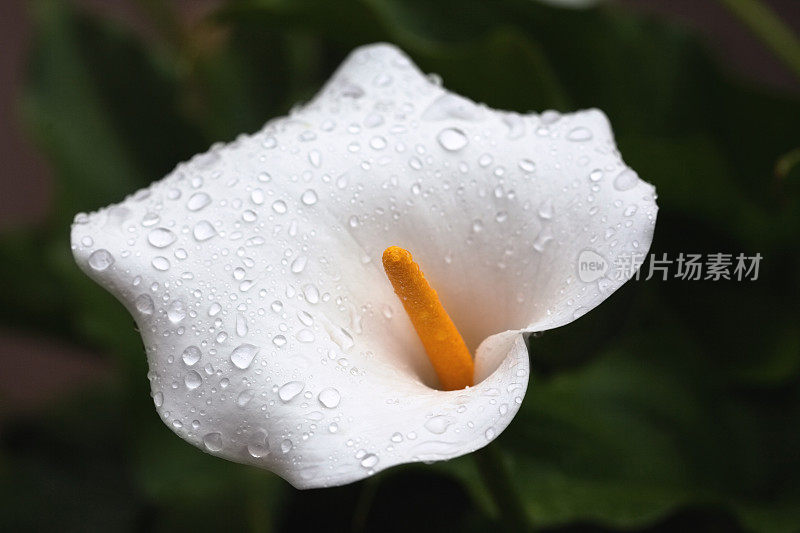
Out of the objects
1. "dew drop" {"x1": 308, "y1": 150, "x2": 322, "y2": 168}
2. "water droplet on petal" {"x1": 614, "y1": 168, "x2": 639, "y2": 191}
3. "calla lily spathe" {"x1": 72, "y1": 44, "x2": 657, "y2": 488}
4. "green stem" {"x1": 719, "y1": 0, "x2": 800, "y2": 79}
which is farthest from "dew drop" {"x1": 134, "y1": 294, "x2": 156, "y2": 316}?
"green stem" {"x1": 719, "y1": 0, "x2": 800, "y2": 79}

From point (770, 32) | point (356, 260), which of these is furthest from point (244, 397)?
point (770, 32)

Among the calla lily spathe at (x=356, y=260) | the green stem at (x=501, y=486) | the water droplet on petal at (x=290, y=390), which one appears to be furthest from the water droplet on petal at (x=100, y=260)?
the green stem at (x=501, y=486)

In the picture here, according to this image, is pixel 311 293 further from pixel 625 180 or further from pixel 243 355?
pixel 625 180

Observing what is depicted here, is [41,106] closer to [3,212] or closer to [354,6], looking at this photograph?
[354,6]

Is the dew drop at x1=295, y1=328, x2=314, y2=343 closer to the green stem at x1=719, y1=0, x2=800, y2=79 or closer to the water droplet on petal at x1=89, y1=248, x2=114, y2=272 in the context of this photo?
the water droplet on petal at x1=89, y1=248, x2=114, y2=272

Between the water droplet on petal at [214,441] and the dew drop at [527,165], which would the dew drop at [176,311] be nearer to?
the water droplet on petal at [214,441]
